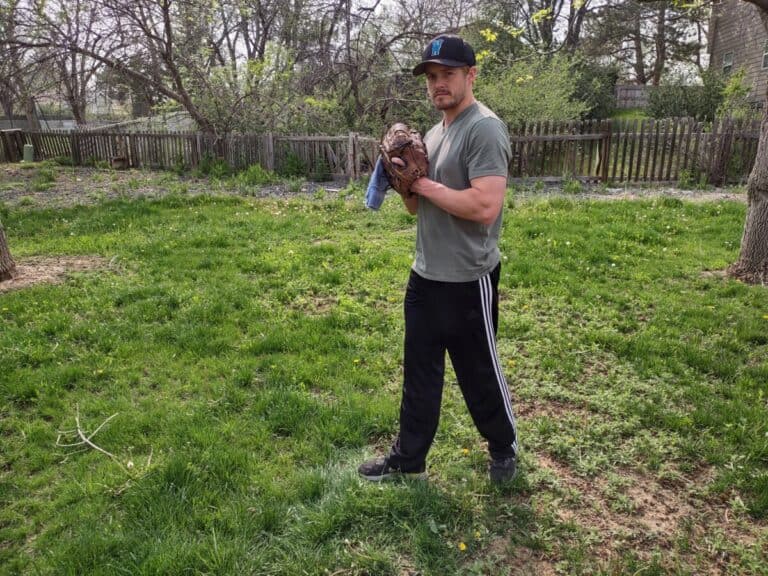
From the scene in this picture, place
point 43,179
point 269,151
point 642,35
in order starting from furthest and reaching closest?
point 642,35 < point 269,151 < point 43,179

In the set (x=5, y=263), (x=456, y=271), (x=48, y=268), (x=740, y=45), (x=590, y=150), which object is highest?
(x=740, y=45)

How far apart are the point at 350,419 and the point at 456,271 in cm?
137

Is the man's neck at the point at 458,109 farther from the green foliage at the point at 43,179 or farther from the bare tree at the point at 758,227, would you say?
the green foliage at the point at 43,179

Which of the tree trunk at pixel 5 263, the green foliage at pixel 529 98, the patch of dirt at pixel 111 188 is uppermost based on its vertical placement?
the green foliage at pixel 529 98

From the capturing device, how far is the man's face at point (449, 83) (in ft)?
8.05

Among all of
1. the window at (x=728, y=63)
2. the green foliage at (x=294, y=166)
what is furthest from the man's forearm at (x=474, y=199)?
the window at (x=728, y=63)

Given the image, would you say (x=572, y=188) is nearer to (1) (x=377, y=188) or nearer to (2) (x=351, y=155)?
(2) (x=351, y=155)

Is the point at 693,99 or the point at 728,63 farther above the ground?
the point at 728,63

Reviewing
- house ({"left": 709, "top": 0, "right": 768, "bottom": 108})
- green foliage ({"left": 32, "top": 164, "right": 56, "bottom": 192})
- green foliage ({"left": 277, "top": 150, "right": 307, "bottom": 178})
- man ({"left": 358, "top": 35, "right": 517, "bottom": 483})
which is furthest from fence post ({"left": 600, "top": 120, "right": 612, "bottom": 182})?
green foliage ({"left": 32, "top": 164, "right": 56, "bottom": 192})

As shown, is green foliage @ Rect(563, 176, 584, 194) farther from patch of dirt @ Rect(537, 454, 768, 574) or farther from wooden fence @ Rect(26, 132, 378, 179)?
patch of dirt @ Rect(537, 454, 768, 574)

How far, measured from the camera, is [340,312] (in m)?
5.11

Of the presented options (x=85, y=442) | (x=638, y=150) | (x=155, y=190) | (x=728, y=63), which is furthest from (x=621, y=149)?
(x=728, y=63)

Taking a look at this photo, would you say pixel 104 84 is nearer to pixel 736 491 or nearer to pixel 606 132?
pixel 606 132

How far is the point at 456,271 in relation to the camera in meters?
2.56
